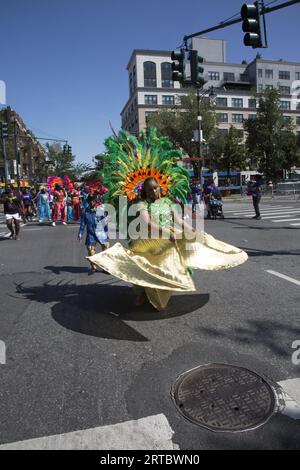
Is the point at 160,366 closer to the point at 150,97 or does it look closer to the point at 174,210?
the point at 174,210

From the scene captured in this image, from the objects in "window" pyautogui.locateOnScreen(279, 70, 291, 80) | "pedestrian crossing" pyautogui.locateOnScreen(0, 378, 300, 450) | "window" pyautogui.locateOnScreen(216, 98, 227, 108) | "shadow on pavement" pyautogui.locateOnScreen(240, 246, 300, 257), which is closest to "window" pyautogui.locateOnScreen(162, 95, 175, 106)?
"window" pyautogui.locateOnScreen(216, 98, 227, 108)

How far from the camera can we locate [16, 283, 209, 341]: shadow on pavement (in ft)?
14.9

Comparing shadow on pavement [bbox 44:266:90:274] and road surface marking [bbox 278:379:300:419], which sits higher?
shadow on pavement [bbox 44:266:90:274]

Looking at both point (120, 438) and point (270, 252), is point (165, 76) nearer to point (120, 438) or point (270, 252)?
point (270, 252)

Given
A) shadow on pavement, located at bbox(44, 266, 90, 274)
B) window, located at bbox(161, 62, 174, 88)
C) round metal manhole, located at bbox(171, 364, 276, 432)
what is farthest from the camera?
window, located at bbox(161, 62, 174, 88)

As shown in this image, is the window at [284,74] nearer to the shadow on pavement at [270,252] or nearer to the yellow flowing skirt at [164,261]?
the shadow on pavement at [270,252]

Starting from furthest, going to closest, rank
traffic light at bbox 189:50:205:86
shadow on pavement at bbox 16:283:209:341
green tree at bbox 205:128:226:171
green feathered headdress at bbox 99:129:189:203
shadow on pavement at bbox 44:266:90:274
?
1. green tree at bbox 205:128:226:171
2. traffic light at bbox 189:50:205:86
3. shadow on pavement at bbox 44:266:90:274
4. green feathered headdress at bbox 99:129:189:203
5. shadow on pavement at bbox 16:283:209:341

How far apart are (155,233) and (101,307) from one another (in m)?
1.42

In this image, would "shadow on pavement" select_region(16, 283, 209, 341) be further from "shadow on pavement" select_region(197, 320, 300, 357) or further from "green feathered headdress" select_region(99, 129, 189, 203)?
"green feathered headdress" select_region(99, 129, 189, 203)

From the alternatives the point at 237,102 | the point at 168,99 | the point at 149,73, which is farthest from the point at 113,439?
the point at 237,102

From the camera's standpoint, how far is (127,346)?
405 cm

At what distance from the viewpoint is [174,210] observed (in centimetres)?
513

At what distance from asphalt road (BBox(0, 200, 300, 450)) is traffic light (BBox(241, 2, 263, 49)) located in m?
6.33

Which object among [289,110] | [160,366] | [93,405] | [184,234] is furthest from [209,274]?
[289,110]
